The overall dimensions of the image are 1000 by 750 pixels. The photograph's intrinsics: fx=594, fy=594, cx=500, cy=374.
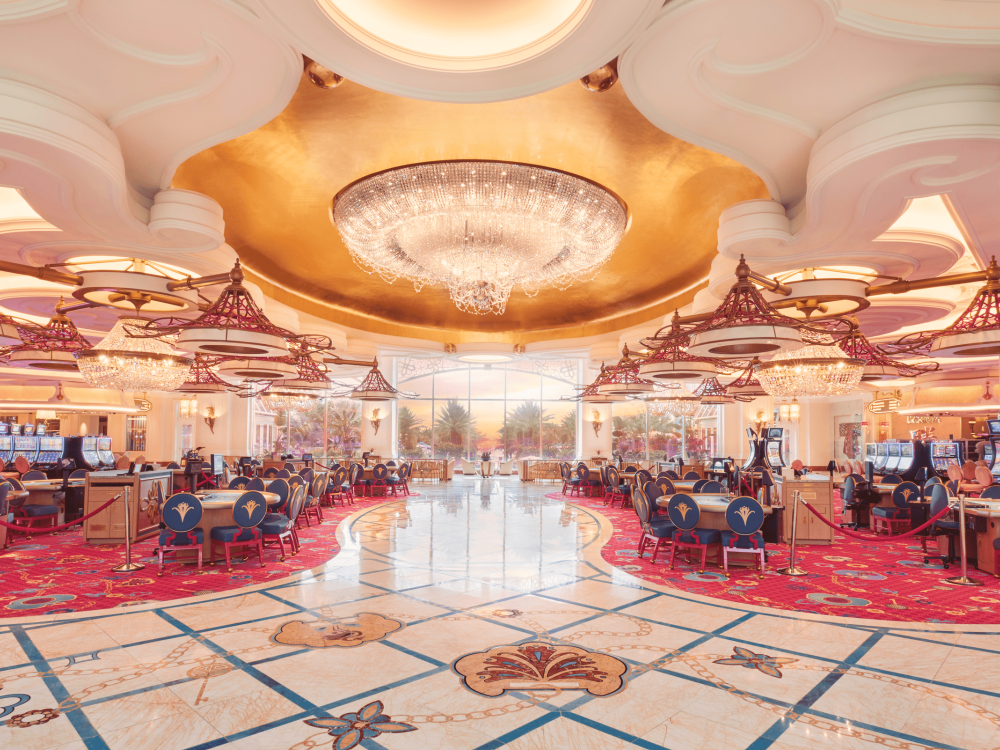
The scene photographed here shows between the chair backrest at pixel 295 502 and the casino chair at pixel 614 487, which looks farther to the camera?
the casino chair at pixel 614 487

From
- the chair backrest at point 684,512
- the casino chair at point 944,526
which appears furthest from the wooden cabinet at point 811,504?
the chair backrest at point 684,512

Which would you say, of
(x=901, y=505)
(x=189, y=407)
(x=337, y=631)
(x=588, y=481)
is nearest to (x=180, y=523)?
(x=337, y=631)

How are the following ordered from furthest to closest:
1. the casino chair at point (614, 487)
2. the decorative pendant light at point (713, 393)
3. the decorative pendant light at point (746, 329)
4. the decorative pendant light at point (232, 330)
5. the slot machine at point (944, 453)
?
1. the slot machine at point (944, 453)
2. the decorative pendant light at point (713, 393)
3. the casino chair at point (614, 487)
4. the decorative pendant light at point (232, 330)
5. the decorative pendant light at point (746, 329)

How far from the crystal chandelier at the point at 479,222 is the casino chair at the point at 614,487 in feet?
24.1

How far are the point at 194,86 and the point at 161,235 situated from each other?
2.18 metres

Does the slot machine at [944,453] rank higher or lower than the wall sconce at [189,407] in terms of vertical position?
lower

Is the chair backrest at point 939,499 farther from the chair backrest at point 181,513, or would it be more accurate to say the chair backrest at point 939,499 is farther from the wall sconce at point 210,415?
the wall sconce at point 210,415

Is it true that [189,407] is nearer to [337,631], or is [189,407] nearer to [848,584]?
[337,631]

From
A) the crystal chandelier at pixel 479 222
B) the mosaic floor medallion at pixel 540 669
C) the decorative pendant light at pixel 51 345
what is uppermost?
the crystal chandelier at pixel 479 222

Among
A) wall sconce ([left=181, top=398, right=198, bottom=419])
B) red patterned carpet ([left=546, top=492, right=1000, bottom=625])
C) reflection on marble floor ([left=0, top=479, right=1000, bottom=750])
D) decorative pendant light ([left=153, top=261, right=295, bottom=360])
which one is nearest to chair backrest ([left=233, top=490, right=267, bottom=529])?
reflection on marble floor ([left=0, top=479, right=1000, bottom=750])

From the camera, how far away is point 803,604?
5.46 m

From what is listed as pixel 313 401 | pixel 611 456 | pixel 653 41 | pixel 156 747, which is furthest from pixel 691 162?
pixel 611 456

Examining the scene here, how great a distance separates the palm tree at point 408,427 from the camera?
2161 centimetres

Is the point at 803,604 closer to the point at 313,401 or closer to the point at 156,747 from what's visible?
the point at 156,747
